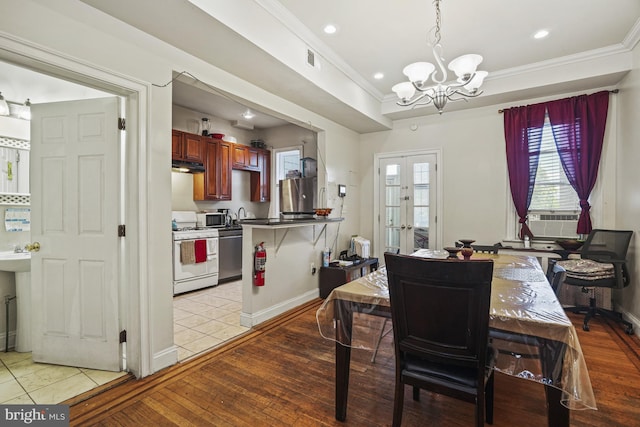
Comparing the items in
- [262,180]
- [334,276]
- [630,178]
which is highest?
[262,180]

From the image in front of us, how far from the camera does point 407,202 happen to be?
16.5 ft

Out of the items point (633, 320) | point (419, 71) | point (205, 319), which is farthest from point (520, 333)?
point (205, 319)

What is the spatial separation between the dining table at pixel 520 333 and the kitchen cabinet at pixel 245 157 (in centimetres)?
410

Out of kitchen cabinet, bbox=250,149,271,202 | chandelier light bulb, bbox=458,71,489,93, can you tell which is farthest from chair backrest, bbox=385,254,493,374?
kitchen cabinet, bbox=250,149,271,202

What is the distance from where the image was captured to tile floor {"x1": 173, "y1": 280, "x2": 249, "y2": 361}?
2.84m

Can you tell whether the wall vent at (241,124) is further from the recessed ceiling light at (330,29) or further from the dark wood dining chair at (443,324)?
the dark wood dining chair at (443,324)

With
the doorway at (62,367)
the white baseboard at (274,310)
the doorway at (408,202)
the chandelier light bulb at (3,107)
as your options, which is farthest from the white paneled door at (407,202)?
the chandelier light bulb at (3,107)

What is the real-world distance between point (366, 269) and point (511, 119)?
9.86 feet

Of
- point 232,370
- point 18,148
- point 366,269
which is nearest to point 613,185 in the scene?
point 366,269

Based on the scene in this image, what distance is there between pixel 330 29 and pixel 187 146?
292 centimetres

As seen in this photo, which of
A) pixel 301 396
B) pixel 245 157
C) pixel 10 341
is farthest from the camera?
pixel 245 157

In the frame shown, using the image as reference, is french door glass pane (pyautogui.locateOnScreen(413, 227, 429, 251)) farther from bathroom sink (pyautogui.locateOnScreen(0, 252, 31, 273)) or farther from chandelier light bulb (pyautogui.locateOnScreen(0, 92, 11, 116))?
chandelier light bulb (pyautogui.locateOnScreen(0, 92, 11, 116))

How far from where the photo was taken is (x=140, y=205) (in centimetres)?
224

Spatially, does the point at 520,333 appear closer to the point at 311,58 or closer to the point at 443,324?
the point at 443,324
